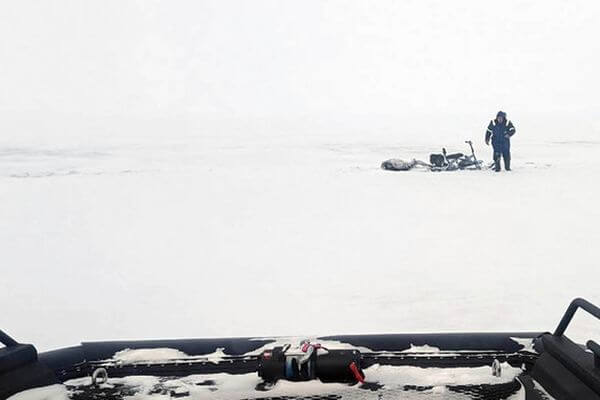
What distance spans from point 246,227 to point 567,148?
14.7m

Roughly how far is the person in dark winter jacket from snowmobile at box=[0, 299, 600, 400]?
9.82 m

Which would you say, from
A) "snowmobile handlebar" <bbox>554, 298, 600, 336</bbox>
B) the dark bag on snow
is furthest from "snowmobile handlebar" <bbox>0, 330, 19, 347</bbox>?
the dark bag on snow

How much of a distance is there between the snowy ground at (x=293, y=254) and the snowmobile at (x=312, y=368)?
5.47ft

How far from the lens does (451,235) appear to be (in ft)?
20.7

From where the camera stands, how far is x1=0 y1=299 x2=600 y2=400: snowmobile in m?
1.81

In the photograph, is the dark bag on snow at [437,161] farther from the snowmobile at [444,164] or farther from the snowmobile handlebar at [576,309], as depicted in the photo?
the snowmobile handlebar at [576,309]

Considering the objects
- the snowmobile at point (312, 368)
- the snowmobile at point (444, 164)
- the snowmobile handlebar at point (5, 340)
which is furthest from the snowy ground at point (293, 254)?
the snowmobile handlebar at point (5, 340)

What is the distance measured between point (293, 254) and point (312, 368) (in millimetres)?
3657

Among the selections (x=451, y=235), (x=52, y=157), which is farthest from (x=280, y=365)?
(x=52, y=157)

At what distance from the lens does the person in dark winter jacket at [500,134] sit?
11219 millimetres

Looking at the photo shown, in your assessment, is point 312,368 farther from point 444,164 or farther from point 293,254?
point 444,164

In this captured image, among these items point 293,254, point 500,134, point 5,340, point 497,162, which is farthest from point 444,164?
point 5,340

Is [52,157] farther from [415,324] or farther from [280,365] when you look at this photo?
[280,365]

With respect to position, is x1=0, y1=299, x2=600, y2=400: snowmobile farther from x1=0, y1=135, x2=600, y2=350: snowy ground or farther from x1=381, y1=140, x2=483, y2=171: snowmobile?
x1=381, y1=140, x2=483, y2=171: snowmobile
